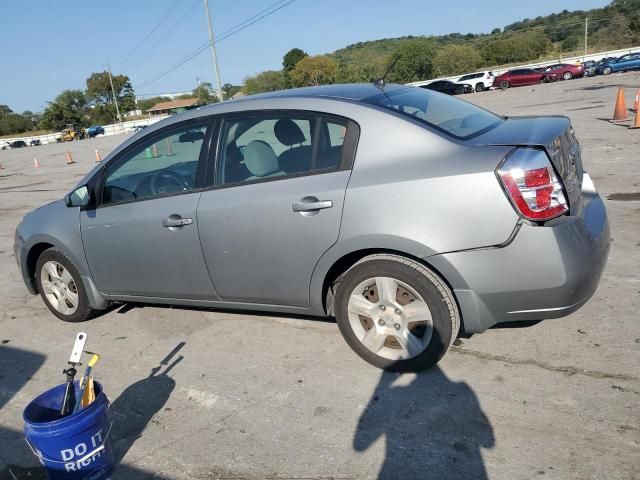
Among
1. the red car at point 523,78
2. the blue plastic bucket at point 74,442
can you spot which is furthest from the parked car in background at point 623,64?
the blue plastic bucket at point 74,442

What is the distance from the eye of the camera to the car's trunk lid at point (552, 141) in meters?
2.93

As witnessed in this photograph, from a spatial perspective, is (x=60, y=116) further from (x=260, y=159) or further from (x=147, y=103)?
(x=260, y=159)

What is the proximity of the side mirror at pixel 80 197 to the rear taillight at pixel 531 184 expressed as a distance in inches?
119

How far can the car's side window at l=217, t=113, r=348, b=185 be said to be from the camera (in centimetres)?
329

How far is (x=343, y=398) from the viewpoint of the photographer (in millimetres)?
3102

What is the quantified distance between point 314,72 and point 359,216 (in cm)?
7943

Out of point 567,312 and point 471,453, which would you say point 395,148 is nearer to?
point 567,312

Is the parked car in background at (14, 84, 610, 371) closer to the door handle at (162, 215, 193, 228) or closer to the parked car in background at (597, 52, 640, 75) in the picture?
the door handle at (162, 215, 193, 228)

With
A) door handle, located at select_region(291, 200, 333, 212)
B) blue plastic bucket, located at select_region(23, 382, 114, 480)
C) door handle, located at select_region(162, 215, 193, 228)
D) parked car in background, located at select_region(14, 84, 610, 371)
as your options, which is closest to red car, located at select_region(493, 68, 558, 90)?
parked car in background, located at select_region(14, 84, 610, 371)

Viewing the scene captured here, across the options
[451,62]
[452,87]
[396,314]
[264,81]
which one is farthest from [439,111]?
[264,81]

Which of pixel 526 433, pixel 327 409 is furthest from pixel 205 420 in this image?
pixel 526 433

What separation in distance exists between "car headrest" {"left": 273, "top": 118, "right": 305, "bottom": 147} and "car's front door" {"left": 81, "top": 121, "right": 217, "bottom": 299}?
557mm

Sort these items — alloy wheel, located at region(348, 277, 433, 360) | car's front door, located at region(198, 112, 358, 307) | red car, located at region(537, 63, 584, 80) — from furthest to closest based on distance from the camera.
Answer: red car, located at region(537, 63, 584, 80) < car's front door, located at region(198, 112, 358, 307) < alloy wheel, located at region(348, 277, 433, 360)

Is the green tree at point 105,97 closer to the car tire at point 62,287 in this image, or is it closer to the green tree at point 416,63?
the green tree at point 416,63
